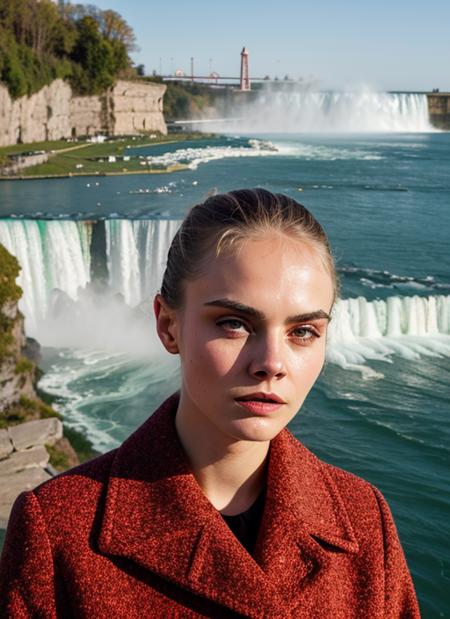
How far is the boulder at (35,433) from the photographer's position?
763cm

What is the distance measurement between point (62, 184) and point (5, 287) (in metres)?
A: 16.3

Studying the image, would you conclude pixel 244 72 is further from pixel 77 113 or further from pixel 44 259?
pixel 44 259

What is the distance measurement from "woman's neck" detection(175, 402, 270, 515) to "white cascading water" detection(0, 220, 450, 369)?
1072 cm

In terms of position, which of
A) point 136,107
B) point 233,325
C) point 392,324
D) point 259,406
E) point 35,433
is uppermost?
point 233,325

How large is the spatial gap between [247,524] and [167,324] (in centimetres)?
34

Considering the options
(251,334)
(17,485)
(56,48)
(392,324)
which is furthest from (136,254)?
(56,48)

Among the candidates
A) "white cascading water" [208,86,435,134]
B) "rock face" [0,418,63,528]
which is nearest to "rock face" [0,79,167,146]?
Result: "white cascading water" [208,86,435,134]

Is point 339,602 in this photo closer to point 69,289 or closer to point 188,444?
point 188,444

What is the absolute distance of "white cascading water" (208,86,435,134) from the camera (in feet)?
251

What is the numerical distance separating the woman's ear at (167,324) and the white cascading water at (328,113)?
75.5 m

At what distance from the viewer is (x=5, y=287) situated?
8.94 metres

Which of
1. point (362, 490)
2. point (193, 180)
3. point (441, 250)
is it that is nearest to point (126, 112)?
point (193, 180)

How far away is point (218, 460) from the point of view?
1169 mm

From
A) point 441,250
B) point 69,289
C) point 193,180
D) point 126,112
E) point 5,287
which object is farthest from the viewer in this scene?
point 126,112
